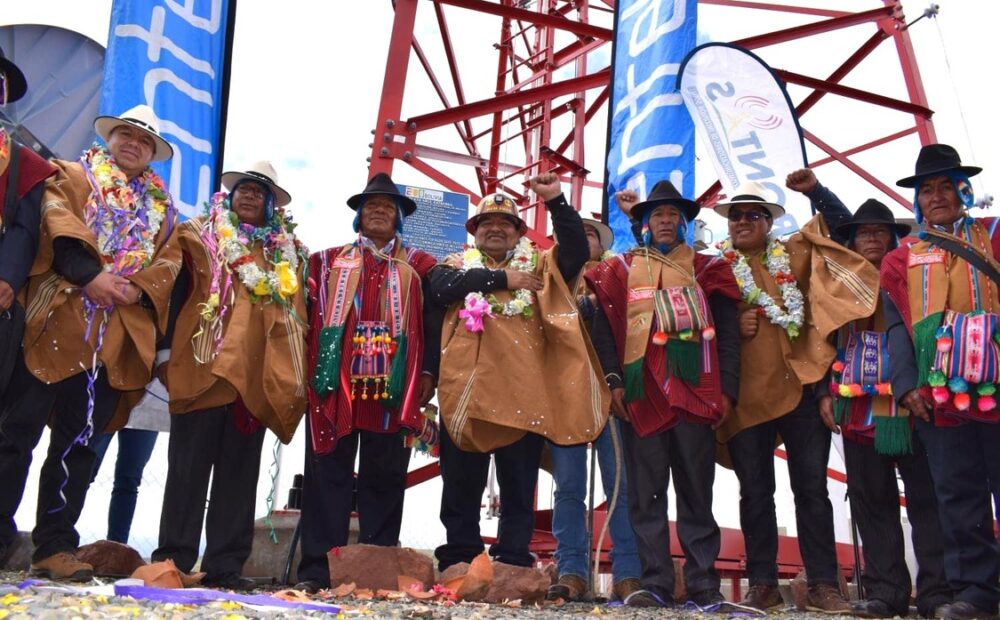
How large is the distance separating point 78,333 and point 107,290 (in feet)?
0.73

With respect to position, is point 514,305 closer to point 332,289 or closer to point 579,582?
point 332,289

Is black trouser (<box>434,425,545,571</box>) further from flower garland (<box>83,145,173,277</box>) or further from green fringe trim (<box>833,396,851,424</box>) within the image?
flower garland (<box>83,145,173,277</box>)

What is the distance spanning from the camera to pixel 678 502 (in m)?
4.03

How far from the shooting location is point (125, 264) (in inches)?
157

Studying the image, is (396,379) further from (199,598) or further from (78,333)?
(199,598)

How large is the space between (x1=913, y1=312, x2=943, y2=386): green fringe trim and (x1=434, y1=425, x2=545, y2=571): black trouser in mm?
1709

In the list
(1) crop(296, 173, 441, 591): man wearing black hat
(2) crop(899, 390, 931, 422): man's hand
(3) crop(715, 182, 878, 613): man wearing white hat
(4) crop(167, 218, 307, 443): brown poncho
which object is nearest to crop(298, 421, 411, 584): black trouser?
(1) crop(296, 173, 441, 591): man wearing black hat

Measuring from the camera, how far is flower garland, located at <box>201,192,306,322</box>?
13.8 feet

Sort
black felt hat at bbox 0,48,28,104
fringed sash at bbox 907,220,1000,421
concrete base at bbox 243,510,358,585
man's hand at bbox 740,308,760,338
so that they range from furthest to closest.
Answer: concrete base at bbox 243,510,358,585 → man's hand at bbox 740,308,760,338 → black felt hat at bbox 0,48,28,104 → fringed sash at bbox 907,220,1000,421

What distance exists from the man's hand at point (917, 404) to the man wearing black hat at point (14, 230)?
3674mm

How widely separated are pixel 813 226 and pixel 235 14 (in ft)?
14.5

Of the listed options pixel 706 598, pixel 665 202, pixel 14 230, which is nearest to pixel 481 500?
pixel 706 598

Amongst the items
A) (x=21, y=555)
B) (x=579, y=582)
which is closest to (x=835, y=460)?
(x=579, y=582)

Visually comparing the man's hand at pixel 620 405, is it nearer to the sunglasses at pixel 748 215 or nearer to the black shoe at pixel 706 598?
the black shoe at pixel 706 598
